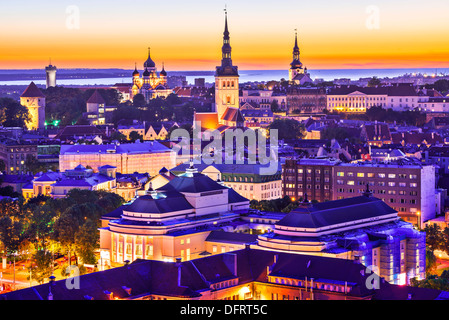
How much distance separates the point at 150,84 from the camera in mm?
185250

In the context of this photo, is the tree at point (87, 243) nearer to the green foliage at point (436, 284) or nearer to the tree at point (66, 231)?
the tree at point (66, 231)

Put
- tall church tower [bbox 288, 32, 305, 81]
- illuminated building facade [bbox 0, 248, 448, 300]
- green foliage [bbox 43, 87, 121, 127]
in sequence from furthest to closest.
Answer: tall church tower [bbox 288, 32, 305, 81], green foliage [bbox 43, 87, 121, 127], illuminated building facade [bbox 0, 248, 448, 300]

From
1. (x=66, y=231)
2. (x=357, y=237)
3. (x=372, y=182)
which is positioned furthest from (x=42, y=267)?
(x=372, y=182)

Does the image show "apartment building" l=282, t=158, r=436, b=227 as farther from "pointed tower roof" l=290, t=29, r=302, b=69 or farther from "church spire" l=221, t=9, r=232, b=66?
"pointed tower roof" l=290, t=29, r=302, b=69

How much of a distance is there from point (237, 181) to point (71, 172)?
1348 cm

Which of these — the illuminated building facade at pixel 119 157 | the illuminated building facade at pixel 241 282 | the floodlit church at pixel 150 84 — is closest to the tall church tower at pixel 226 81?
the illuminated building facade at pixel 119 157

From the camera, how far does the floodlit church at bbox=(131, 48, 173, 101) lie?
18075 cm

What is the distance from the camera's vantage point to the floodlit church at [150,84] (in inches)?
7116

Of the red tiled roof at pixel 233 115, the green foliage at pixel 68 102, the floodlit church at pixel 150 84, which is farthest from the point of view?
the floodlit church at pixel 150 84

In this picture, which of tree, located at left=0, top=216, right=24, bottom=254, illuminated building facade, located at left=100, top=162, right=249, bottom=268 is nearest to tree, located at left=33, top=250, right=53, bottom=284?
illuminated building facade, located at left=100, top=162, right=249, bottom=268

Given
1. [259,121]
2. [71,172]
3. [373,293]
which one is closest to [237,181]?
[71,172]

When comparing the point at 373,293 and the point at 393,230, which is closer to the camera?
the point at 373,293

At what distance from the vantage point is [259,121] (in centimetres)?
14825
